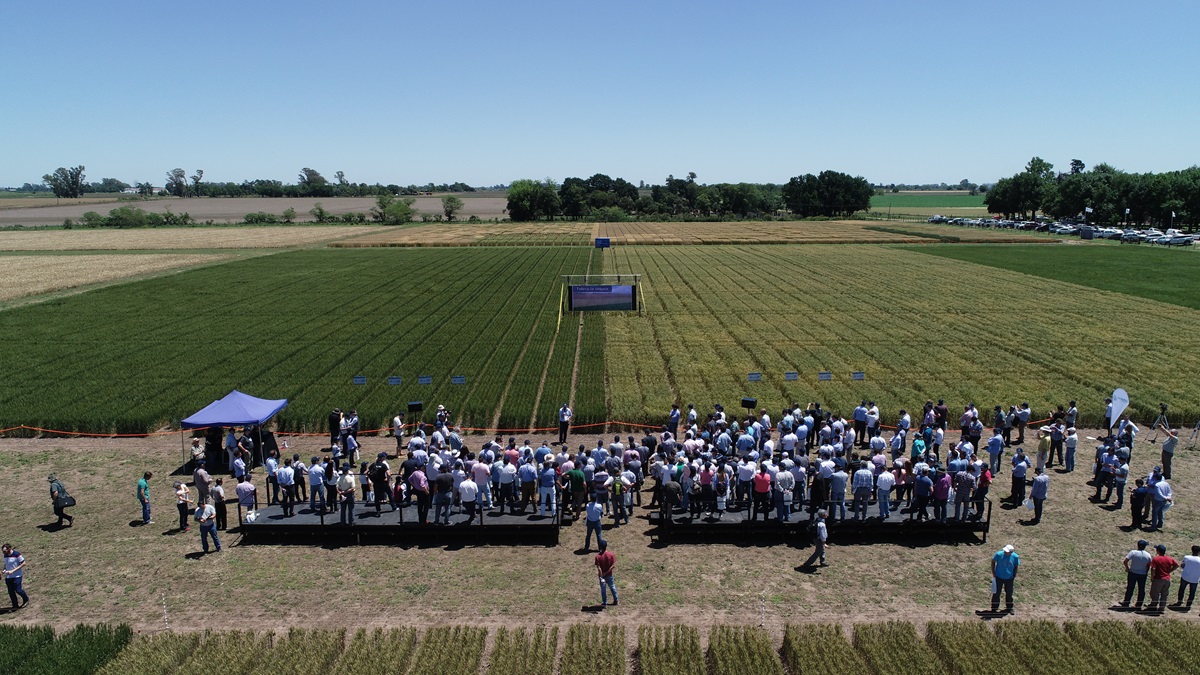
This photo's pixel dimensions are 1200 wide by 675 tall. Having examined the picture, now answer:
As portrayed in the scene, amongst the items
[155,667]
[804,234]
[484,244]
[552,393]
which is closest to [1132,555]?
[155,667]

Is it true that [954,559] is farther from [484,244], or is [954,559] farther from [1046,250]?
[484,244]

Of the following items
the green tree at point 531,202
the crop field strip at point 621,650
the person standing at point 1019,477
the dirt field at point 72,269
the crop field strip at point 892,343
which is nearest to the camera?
the crop field strip at point 621,650

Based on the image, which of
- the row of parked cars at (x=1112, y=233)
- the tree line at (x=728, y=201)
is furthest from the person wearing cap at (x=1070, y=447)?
the tree line at (x=728, y=201)

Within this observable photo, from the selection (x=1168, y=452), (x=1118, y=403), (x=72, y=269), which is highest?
(x=72, y=269)

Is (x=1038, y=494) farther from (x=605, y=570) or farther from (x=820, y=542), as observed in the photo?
(x=605, y=570)

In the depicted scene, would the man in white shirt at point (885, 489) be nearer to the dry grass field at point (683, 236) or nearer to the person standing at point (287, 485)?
the person standing at point (287, 485)

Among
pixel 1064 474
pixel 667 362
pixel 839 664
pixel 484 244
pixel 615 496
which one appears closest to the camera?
pixel 839 664

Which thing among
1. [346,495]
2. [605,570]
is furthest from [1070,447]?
[346,495]
